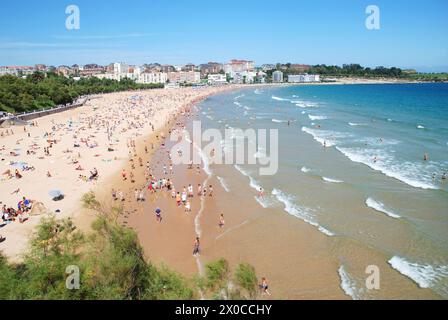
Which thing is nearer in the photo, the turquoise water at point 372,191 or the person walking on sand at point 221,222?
the turquoise water at point 372,191

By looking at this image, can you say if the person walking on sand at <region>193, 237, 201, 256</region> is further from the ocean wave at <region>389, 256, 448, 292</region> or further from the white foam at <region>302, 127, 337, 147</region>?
the white foam at <region>302, 127, 337, 147</region>

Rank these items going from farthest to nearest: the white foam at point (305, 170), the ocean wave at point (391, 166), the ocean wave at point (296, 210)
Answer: the white foam at point (305, 170) < the ocean wave at point (391, 166) < the ocean wave at point (296, 210)

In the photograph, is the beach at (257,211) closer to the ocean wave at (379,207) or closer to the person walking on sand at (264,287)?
the ocean wave at (379,207)

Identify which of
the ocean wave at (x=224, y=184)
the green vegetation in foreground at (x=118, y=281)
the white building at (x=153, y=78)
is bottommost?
the ocean wave at (x=224, y=184)

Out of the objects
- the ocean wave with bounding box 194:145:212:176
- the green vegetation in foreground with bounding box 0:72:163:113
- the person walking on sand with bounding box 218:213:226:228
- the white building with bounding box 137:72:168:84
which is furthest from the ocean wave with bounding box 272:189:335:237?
the white building with bounding box 137:72:168:84

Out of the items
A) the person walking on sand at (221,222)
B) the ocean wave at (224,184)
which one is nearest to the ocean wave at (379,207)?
the person walking on sand at (221,222)

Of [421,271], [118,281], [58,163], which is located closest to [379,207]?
[421,271]

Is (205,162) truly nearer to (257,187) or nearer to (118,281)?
(257,187)
